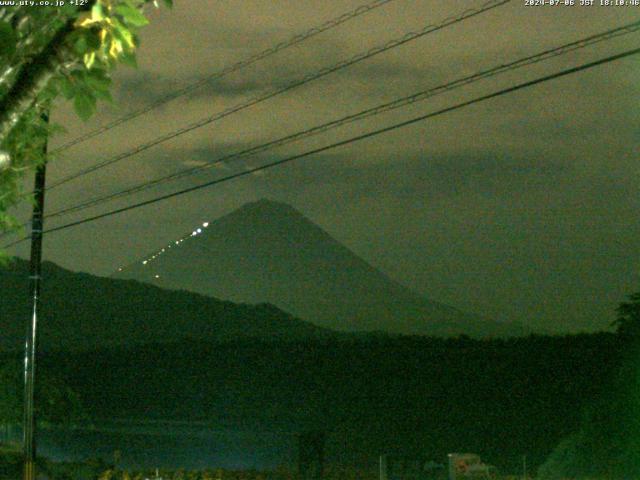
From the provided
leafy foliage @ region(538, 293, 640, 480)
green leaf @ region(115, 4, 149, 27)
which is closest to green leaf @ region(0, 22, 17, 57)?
green leaf @ region(115, 4, 149, 27)

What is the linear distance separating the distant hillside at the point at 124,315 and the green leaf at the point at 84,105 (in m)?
97.3

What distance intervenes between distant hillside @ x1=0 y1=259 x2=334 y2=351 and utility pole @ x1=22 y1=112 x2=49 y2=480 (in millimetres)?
83071

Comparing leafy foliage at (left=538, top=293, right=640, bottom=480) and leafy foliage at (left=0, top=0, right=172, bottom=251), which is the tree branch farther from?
leafy foliage at (left=538, top=293, right=640, bottom=480)

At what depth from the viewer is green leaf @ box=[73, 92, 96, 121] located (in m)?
4.36

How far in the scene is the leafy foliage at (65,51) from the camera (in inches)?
158

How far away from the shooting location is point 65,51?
13.6 ft

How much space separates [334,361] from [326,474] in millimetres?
40285

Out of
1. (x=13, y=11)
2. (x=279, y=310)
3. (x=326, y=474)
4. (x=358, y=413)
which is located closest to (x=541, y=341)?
(x=358, y=413)

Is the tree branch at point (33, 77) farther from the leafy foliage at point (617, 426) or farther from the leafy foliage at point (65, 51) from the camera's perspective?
the leafy foliage at point (617, 426)

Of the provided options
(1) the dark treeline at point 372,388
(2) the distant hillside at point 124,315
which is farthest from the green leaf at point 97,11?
(2) the distant hillside at point 124,315

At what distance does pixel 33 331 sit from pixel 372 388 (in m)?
38.2

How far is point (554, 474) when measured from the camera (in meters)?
18.7

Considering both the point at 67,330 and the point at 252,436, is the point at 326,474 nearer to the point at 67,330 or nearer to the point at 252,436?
the point at 252,436

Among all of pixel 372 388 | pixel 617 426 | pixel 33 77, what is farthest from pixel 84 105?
pixel 372 388
